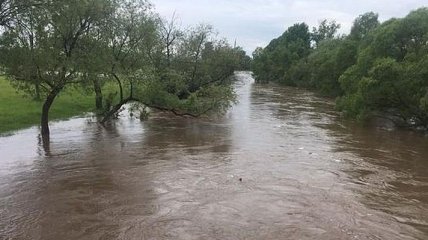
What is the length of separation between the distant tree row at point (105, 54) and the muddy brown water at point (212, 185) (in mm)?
3254

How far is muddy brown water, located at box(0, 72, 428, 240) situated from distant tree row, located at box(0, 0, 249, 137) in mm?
3254

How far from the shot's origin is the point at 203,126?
32.2 meters

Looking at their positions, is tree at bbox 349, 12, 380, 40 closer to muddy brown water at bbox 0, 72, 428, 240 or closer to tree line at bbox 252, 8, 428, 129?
tree line at bbox 252, 8, 428, 129

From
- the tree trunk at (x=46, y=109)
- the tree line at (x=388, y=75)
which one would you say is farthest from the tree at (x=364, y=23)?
the tree trunk at (x=46, y=109)

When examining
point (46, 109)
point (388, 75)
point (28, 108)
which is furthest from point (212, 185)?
point (28, 108)

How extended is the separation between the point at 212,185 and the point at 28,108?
21.9m

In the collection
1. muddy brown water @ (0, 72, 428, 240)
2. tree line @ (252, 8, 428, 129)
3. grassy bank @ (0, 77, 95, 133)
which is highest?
tree line @ (252, 8, 428, 129)

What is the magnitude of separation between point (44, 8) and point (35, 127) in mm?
16384

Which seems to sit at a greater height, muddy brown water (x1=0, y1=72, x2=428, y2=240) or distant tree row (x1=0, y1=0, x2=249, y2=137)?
distant tree row (x1=0, y1=0, x2=249, y2=137)

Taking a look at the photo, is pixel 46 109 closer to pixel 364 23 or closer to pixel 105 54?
pixel 105 54

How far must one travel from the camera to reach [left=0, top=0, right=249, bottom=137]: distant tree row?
16394 mm

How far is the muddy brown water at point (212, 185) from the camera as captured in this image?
1280 centimetres

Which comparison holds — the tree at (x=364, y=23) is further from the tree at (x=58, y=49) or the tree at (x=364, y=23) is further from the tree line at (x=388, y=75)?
the tree at (x=58, y=49)

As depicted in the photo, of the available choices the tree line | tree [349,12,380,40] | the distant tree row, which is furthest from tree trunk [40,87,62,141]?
tree [349,12,380,40]
